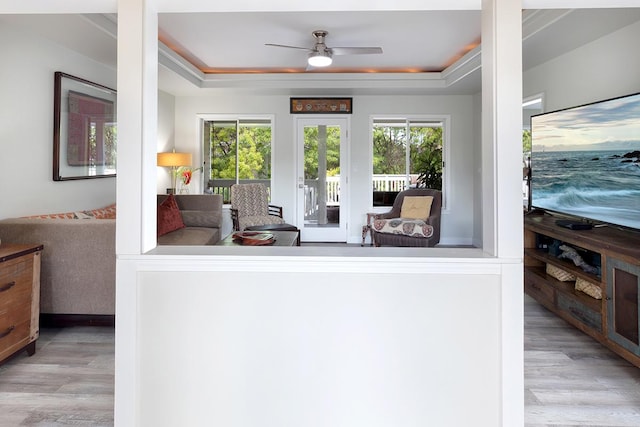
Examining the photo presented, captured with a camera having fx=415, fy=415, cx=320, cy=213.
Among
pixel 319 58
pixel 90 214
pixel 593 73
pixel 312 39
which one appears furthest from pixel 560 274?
pixel 90 214

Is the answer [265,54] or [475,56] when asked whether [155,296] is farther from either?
[475,56]

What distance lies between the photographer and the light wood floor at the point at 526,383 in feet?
6.40

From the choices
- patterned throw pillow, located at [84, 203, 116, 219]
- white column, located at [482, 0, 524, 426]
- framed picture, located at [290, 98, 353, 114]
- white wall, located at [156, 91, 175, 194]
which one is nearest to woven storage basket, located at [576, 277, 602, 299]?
white column, located at [482, 0, 524, 426]

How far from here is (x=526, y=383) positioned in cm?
227

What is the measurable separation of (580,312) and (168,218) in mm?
3695

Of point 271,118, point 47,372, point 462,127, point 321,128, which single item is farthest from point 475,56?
point 47,372

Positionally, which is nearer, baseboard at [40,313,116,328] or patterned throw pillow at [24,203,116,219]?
baseboard at [40,313,116,328]

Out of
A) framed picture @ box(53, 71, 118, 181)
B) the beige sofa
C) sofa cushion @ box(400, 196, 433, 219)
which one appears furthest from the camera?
sofa cushion @ box(400, 196, 433, 219)

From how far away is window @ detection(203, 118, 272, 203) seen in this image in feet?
21.4

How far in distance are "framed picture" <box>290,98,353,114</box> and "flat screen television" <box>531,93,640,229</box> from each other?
3.13 metres

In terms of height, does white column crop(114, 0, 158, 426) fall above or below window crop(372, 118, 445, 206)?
below

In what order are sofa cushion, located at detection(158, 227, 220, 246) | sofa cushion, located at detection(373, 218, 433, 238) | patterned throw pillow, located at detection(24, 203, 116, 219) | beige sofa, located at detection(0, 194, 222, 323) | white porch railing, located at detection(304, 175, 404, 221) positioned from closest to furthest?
beige sofa, located at detection(0, 194, 222, 323) → patterned throw pillow, located at detection(24, 203, 116, 219) → sofa cushion, located at detection(158, 227, 220, 246) → sofa cushion, located at detection(373, 218, 433, 238) → white porch railing, located at detection(304, 175, 404, 221)

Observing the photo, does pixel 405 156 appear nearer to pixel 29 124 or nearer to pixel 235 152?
pixel 235 152

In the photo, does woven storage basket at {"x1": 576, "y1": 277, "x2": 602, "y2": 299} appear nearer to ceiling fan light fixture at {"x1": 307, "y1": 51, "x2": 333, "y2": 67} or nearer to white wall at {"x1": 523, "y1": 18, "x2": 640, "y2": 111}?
white wall at {"x1": 523, "y1": 18, "x2": 640, "y2": 111}
